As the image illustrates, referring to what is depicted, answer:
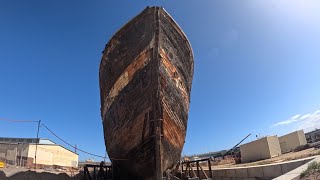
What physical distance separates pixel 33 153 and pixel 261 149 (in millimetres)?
22867

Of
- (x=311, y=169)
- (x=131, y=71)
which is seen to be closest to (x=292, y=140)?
(x=131, y=71)

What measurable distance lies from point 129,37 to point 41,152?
25603mm

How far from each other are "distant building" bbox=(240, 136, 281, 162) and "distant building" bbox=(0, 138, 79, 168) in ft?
59.6

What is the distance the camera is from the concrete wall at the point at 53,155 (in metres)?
29.0

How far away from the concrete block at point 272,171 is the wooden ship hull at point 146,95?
8.65 ft

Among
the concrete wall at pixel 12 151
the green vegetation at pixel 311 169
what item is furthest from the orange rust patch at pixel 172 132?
the concrete wall at pixel 12 151

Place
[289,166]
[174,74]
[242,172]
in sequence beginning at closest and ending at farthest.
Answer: [289,166] < [174,74] < [242,172]

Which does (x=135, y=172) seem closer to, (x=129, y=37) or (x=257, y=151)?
(x=129, y=37)

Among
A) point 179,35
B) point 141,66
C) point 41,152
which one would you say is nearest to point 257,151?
point 179,35

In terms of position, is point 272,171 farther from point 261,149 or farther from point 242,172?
point 261,149

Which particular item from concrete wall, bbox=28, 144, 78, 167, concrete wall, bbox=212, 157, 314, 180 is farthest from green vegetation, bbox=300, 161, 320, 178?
concrete wall, bbox=28, 144, 78, 167

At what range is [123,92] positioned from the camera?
8188mm

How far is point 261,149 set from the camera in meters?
16.3

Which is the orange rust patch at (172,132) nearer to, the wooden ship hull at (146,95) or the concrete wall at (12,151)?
the wooden ship hull at (146,95)
